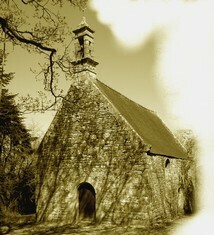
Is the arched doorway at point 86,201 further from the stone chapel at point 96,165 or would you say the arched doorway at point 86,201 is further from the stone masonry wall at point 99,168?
the stone masonry wall at point 99,168

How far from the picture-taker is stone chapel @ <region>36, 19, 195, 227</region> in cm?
1574

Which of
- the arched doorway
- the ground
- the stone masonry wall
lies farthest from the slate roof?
the arched doorway

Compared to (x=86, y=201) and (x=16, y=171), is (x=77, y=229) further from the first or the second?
(x=16, y=171)

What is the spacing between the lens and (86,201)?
1728 centimetres

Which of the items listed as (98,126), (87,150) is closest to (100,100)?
(98,126)

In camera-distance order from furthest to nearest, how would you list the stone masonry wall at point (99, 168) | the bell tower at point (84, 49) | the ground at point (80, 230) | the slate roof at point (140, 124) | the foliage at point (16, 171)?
1. the foliage at point (16, 171)
2. the bell tower at point (84, 49)
3. the slate roof at point (140, 124)
4. the stone masonry wall at point (99, 168)
5. the ground at point (80, 230)

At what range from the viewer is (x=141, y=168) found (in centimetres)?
1567

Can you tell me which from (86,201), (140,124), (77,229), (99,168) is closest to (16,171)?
(86,201)

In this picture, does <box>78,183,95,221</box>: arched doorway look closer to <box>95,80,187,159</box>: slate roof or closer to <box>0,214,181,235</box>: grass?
<box>0,214,181,235</box>: grass

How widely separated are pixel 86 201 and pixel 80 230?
2.45 m

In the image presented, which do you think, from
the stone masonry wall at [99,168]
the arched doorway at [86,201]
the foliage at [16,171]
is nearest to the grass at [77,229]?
the stone masonry wall at [99,168]

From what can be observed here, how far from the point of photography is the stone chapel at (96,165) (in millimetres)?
15742

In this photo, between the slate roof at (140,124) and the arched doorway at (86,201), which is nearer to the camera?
the arched doorway at (86,201)

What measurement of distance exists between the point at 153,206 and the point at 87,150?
485 centimetres
